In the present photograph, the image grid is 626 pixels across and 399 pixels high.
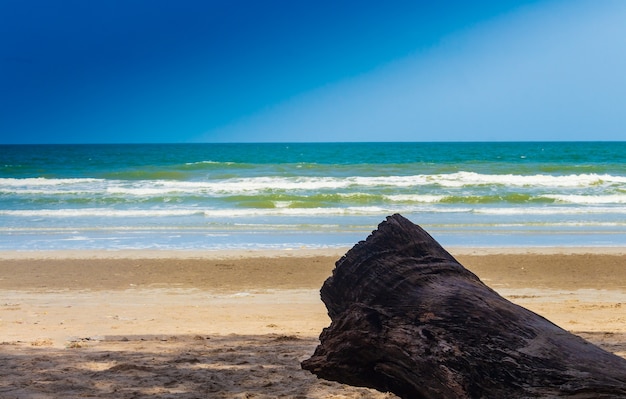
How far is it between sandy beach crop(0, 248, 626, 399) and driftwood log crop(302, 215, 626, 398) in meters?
1.18

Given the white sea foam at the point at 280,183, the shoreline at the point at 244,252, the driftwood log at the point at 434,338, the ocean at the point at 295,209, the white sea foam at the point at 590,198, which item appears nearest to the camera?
the driftwood log at the point at 434,338

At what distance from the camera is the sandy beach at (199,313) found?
475 cm

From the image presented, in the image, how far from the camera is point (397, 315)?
131 inches

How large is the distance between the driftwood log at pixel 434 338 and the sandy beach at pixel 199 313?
118cm

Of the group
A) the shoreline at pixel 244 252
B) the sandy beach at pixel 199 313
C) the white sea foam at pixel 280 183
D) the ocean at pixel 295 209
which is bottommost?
the sandy beach at pixel 199 313

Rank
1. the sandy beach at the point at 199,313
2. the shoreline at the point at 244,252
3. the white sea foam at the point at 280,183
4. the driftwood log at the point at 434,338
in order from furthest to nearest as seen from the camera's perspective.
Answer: the white sea foam at the point at 280,183, the shoreline at the point at 244,252, the sandy beach at the point at 199,313, the driftwood log at the point at 434,338

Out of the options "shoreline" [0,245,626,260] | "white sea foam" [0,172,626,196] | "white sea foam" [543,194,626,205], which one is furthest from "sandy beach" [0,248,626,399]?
"white sea foam" [0,172,626,196]

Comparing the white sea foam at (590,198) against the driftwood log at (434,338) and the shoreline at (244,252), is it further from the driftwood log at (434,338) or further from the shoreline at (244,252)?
the driftwood log at (434,338)

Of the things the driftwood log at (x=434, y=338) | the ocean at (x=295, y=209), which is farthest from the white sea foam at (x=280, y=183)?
the driftwood log at (x=434, y=338)

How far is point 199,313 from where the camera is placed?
26.3 ft

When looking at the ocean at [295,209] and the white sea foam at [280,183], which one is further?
the white sea foam at [280,183]

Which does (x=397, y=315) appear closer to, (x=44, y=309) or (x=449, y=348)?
(x=449, y=348)

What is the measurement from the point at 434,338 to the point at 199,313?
5.29 meters

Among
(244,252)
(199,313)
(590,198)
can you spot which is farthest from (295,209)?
(199,313)
